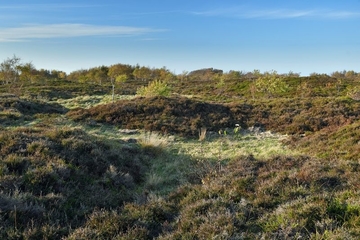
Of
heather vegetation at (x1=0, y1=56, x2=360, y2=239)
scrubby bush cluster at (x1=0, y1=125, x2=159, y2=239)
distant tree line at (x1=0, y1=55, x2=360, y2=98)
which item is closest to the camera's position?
heather vegetation at (x1=0, y1=56, x2=360, y2=239)

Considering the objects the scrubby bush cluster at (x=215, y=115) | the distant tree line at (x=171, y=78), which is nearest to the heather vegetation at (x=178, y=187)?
the scrubby bush cluster at (x=215, y=115)

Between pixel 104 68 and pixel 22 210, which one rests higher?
pixel 104 68

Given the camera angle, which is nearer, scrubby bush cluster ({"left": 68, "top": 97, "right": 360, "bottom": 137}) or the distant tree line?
scrubby bush cluster ({"left": 68, "top": 97, "right": 360, "bottom": 137})

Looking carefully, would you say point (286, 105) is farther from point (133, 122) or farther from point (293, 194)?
point (293, 194)

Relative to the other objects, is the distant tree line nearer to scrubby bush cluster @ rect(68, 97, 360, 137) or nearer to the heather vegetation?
scrubby bush cluster @ rect(68, 97, 360, 137)

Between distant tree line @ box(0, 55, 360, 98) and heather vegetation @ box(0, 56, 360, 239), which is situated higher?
distant tree line @ box(0, 55, 360, 98)

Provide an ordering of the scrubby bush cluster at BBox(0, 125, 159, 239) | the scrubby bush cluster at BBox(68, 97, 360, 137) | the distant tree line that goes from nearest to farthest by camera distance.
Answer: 1. the scrubby bush cluster at BBox(0, 125, 159, 239)
2. the scrubby bush cluster at BBox(68, 97, 360, 137)
3. the distant tree line

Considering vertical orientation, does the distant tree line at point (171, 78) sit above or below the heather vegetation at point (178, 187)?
above

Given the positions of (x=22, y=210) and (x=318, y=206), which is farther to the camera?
(x=22, y=210)

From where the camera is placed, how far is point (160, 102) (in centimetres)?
2028

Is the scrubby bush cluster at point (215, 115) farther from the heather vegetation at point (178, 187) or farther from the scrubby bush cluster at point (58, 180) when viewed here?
the scrubby bush cluster at point (58, 180)

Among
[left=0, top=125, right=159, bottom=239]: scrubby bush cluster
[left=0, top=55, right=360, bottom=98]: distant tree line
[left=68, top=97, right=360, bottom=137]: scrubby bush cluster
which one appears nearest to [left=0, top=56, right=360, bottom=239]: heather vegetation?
[left=0, top=125, right=159, bottom=239]: scrubby bush cluster

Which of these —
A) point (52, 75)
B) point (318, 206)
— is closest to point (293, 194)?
point (318, 206)

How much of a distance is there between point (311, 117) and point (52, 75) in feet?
276
